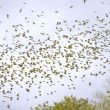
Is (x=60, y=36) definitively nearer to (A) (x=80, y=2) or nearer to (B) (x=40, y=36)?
(B) (x=40, y=36)

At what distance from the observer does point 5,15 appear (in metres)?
47.6

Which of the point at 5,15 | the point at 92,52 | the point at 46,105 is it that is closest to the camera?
the point at 46,105

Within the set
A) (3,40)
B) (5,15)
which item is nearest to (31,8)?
(5,15)

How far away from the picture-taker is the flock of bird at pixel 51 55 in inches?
1612

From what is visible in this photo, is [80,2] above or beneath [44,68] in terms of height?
above

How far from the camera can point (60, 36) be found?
4422cm

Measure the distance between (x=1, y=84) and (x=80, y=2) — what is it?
14.2 m

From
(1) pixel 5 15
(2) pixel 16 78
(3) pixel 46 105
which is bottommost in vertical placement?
(3) pixel 46 105

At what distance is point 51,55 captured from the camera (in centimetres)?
4241

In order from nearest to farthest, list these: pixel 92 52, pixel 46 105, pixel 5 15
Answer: pixel 46 105 → pixel 92 52 → pixel 5 15

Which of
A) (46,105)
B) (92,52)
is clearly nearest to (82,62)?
(92,52)

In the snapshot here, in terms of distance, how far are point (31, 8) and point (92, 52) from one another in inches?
392

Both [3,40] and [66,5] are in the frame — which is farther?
[66,5]

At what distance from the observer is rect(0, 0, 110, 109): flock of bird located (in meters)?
40.9
